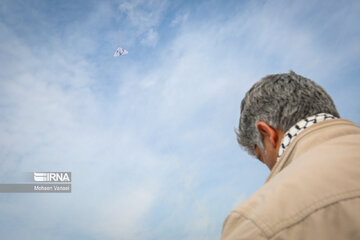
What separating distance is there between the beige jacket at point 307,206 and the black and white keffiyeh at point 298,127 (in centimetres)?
60

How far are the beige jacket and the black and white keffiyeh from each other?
600 millimetres

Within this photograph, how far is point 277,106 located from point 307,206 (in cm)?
120

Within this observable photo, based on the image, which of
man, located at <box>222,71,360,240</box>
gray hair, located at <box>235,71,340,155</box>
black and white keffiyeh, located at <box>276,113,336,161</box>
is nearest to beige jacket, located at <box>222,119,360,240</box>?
man, located at <box>222,71,360,240</box>

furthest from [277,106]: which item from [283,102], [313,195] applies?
Answer: [313,195]

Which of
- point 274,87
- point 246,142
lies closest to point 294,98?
point 274,87

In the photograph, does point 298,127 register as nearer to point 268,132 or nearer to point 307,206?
point 268,132

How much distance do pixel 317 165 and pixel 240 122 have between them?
1.39 metres

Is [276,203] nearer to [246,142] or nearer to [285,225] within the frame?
[285,225]

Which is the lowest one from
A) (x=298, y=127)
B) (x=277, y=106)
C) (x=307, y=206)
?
(x=307, y=206)

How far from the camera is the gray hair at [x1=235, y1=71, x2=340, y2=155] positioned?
2066mm

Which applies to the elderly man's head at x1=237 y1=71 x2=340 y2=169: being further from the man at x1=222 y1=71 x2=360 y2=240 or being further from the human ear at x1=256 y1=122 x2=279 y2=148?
the man at x1=222 y1=71 x2=360 y2=240

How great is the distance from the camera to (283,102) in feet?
7.02

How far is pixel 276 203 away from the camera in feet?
3.57

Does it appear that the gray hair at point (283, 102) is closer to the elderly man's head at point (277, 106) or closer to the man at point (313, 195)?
the elderly man's head at point (277, 106)
